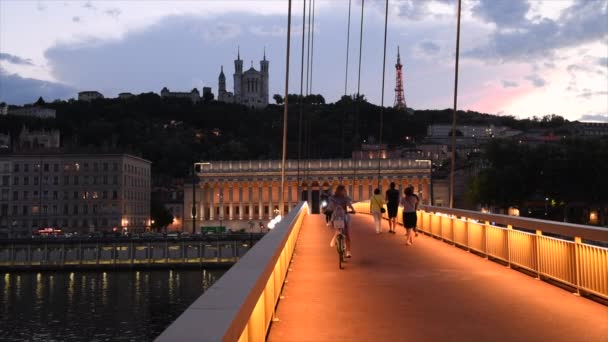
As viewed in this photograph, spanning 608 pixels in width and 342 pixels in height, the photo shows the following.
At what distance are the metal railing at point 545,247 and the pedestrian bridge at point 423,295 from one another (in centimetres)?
2

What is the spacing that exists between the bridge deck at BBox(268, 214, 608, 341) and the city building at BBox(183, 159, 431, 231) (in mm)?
134367

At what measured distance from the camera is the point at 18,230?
127438 mm

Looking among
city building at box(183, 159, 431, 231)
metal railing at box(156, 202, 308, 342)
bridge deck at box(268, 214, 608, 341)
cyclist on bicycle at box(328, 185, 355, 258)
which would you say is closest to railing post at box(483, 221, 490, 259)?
bridge deck at box(268, 214, 608, 341)

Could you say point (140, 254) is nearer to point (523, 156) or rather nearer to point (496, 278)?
point (523, 156)

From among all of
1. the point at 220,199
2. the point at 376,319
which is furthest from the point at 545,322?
the point at 220,199

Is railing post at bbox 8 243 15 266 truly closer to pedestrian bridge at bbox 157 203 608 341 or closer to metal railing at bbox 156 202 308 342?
pedestrian bridge at bbox 157 203 608 341

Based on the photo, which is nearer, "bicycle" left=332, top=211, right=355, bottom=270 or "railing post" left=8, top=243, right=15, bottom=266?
"bicycle" left=332, top=211, right=355, bottom=270

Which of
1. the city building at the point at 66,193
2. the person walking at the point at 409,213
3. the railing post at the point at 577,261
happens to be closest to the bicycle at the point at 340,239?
the railing post at the point at 577,261

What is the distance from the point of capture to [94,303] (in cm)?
7156

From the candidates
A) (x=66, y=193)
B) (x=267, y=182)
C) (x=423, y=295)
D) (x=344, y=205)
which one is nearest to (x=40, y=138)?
(x=66, y=193)

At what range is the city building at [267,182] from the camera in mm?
150750

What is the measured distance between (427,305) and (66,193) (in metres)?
125

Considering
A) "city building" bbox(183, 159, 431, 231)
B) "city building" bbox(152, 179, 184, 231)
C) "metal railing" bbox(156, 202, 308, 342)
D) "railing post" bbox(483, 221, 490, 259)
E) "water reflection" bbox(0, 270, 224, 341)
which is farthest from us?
"city building" bbox(152, 179, 184, 231)

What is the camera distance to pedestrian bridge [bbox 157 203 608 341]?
19.1 ft
